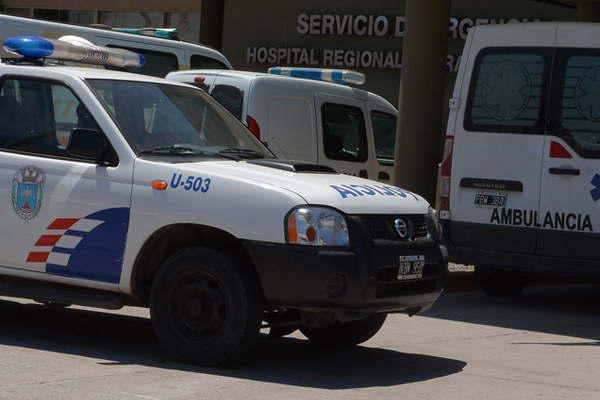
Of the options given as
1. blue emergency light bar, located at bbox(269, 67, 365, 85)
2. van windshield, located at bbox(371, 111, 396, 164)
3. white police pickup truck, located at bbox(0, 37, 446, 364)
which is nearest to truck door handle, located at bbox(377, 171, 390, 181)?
van windshield, located at bbox(371, 111, 396, 164)

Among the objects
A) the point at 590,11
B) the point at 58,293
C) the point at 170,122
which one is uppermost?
the point at 590,11

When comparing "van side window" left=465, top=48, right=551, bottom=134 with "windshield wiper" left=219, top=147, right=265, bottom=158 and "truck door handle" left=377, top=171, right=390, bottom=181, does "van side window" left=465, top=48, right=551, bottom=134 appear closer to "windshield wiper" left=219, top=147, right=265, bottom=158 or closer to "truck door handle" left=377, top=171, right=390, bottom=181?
"windshield wiper" left=219, top=147, right=265, bottom=158

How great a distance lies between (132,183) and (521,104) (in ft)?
15.4

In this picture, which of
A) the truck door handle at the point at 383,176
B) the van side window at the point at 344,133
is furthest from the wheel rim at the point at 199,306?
the truck door handle at the point at 383,176

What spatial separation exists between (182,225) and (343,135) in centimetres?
705

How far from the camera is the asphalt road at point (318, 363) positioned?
24.0 ft

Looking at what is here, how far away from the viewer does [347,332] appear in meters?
8.96

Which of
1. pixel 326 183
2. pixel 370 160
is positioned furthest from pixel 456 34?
pixel 326 183

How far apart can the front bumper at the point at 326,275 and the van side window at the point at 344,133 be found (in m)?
6.78

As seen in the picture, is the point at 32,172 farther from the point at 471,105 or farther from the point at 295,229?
the point at 471,105

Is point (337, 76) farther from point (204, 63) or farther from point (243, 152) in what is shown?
point (243, 152)

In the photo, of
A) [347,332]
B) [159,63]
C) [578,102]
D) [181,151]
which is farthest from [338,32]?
[181,151]

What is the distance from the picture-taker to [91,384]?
724 centimetres

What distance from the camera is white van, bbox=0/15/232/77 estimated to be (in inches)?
547
